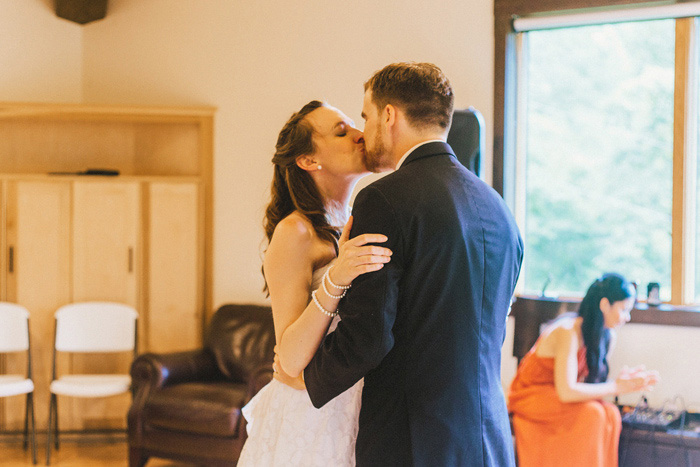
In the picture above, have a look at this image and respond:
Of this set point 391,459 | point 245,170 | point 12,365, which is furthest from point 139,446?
point 391,459

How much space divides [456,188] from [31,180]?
4416mm

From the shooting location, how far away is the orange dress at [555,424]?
3.44 m

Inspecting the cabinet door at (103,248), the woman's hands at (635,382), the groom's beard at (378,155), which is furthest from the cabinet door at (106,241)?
the groom's beard at (378,155)

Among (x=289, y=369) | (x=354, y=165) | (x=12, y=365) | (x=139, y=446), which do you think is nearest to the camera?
(x=289, y=369)

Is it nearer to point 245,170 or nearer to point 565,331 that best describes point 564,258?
point 565,331

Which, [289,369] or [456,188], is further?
[289,369]

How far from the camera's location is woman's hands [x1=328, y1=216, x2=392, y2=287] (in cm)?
142

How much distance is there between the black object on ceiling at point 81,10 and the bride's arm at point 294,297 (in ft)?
15.3

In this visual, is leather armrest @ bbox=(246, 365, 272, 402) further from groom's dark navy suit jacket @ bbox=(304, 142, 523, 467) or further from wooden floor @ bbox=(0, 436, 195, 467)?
groom's dark navy suit jacket @ bbox=(304, 142, 523, 467)

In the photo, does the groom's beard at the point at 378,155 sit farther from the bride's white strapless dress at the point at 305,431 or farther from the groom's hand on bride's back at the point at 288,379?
the groom's hand on bride's back at the point at 288,379

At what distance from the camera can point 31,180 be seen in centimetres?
512

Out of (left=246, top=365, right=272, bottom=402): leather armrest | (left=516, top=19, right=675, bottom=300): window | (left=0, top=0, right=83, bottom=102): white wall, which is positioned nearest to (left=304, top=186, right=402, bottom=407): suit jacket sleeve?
(left=246, top=365, right=272, bottom=402): leather armrest

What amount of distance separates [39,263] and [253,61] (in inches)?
84.0

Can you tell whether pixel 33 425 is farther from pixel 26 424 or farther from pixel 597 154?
pixel 597 154
